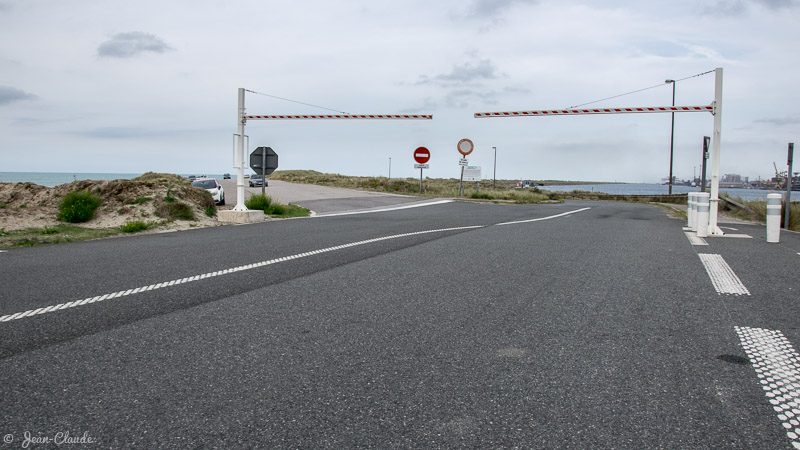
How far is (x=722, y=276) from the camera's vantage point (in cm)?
714

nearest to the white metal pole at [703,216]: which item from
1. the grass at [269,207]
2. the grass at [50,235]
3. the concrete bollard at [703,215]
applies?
the concrete bollard at [703,215]

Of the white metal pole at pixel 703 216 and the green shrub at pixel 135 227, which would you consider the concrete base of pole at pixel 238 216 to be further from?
the white metal pole at pixel 703 216

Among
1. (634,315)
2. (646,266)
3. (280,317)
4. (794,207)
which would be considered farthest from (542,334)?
(794,207)

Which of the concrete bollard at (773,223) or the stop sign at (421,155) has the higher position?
the stop sign at (421,155)

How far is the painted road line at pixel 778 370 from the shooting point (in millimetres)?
3004

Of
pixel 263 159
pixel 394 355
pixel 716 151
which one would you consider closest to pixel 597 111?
pixel 716 151

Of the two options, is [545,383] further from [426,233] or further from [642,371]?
[426,233]

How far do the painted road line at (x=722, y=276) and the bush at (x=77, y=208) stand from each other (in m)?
14.8

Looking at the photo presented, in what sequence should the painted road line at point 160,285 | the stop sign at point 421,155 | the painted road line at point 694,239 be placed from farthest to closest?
the stop sign at point 421,155 < the painted road line at point 694,239 < the painted road line at point 160,285

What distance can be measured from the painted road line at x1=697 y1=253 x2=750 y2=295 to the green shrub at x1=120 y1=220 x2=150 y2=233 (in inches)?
476

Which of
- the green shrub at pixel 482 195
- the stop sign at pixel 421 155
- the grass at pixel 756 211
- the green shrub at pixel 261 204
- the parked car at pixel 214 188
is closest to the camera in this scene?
the grass at pixel 756 211

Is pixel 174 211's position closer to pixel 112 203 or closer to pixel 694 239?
pixel 112 203

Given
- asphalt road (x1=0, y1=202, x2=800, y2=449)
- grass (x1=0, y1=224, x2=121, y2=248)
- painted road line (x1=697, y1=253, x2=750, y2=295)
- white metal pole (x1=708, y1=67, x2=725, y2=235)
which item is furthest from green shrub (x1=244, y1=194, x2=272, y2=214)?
painted road line (x1=697, y1=253, x2=750, y2=295)

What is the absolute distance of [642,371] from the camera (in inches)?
143
